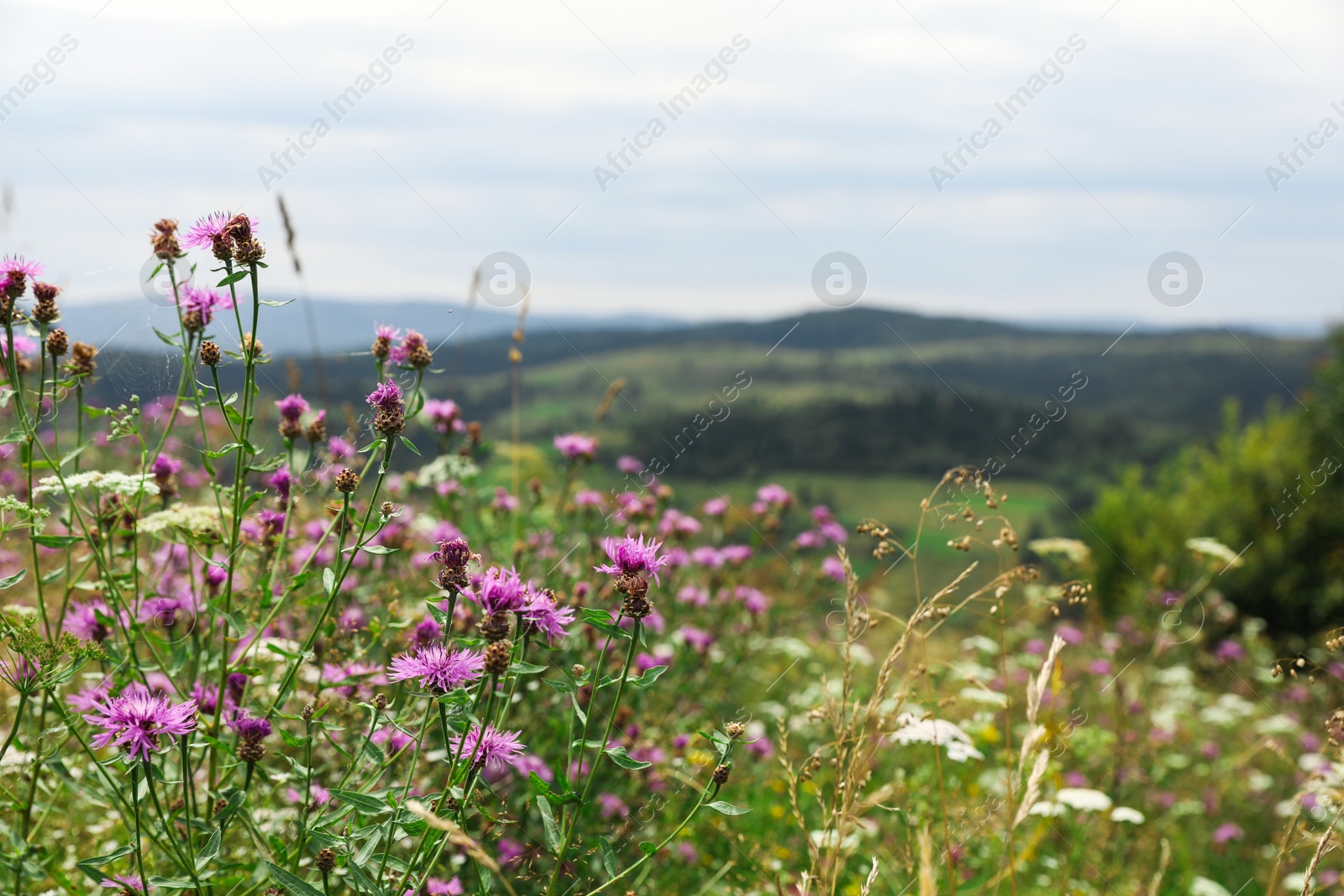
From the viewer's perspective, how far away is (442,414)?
3555mm

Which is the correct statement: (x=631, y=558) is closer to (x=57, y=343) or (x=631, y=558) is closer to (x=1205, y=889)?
(x=57, y=343)

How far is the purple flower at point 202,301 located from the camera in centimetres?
213

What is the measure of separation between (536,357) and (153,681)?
44364mm

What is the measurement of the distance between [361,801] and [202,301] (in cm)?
130

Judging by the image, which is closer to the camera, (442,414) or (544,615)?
(544,615)

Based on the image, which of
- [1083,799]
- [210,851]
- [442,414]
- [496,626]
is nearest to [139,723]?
[210,851]

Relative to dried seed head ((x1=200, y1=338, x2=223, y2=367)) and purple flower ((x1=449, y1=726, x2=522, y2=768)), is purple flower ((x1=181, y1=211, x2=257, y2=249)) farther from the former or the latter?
purple flower ((x1=449, y1=726, x2=522, y2=768))

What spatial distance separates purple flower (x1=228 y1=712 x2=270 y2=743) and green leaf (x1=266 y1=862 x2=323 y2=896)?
35 centimetres

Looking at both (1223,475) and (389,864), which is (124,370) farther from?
(1223,475)

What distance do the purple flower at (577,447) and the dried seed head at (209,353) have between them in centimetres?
188

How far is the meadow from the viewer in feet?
5.20

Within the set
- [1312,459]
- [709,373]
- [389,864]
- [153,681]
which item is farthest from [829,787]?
[709,373]

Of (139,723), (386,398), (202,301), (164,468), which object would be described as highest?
(202,301)

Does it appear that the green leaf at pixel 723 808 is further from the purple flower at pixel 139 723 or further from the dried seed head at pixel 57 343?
the dried seed head at pixel 57 343
